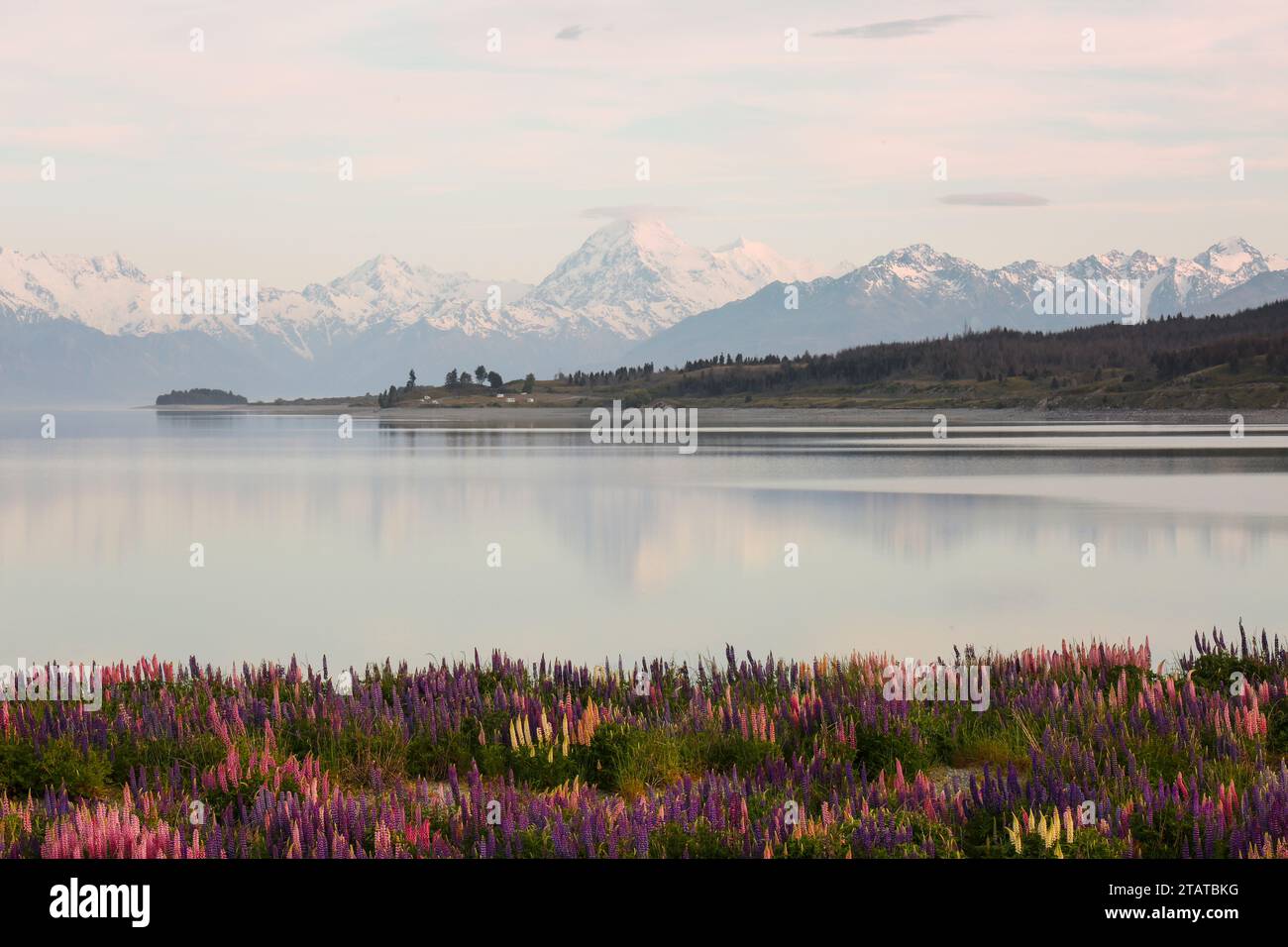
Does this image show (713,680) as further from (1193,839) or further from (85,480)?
(85,480)

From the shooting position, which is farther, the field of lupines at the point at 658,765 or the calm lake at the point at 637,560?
the calm lake at the point at 637,560

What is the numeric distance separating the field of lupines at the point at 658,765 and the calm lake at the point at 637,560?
6536 millimetres

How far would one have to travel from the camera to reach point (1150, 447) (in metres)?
104

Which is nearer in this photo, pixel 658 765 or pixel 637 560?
pixel 658 765

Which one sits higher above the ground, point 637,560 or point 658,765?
point 658,765

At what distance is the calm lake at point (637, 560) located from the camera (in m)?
26.4

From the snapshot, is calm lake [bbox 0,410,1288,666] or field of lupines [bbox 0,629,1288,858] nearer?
field of lupines [bbox 0,629,1288,858]

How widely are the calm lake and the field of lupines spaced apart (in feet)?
21.4

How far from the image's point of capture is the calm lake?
26.4 meters

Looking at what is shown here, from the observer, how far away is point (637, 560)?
39.4 meters

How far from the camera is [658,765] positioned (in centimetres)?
1362

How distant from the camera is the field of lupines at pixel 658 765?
1031 cm

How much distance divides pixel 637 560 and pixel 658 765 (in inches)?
1014
